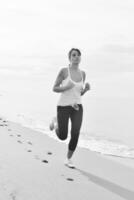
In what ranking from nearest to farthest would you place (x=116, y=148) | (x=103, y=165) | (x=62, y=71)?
(x=62, y=71) → (x=103, y=165) → (x=116, y=148)

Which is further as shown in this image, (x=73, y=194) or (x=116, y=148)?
(x=116, y=148)

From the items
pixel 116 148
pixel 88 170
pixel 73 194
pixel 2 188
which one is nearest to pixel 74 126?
pixel 88 170

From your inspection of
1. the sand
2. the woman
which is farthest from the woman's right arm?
the sand

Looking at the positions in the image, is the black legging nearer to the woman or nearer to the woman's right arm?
the woman

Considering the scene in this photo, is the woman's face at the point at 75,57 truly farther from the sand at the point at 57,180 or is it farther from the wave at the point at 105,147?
the wave at the point at 105,147

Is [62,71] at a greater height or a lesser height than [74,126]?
greater

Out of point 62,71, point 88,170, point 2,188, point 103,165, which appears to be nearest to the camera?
point 2,188

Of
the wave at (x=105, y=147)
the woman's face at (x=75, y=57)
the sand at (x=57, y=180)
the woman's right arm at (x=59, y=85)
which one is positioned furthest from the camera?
the wave at (x=105, y=147)

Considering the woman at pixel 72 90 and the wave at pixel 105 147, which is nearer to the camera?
the woman at pixel 72 90

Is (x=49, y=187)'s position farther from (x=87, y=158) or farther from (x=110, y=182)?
(x=87, y=158)

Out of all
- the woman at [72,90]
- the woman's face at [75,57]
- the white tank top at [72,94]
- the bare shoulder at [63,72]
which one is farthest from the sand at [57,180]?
the woman's face at [75,57]

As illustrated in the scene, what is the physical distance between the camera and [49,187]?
488 cm

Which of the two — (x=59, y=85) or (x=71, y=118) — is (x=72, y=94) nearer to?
(x=59, y=85)

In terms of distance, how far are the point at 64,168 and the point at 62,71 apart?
5.02 ft
